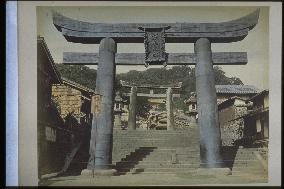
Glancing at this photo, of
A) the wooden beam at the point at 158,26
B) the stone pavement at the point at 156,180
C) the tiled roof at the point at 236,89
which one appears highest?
the wooden beam at the point at 158,26

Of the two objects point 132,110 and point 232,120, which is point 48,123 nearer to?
point 132,110

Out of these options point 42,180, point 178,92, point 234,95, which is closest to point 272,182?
point 234,95

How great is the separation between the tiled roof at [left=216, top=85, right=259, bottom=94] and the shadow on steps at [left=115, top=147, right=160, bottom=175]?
0.92 metres

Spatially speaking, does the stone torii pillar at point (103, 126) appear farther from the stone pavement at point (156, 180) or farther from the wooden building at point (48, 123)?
the wooden building at point (48, 123)

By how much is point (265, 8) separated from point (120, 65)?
1.59m

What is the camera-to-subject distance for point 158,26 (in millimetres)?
4113

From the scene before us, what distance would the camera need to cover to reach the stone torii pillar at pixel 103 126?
405 centimetres

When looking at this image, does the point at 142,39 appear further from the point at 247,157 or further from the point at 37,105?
the point at 247,157

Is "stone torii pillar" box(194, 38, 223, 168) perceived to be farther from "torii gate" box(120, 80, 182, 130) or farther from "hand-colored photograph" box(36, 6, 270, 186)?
"torii gate" box(120, 80, 182, 130)

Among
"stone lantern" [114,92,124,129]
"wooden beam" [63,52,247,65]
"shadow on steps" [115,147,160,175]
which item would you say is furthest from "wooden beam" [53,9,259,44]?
"shadow on steps" [115,147,160,175]

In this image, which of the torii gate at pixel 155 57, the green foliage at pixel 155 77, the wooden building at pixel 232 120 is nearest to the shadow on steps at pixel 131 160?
the torii gate at pixel 155 57

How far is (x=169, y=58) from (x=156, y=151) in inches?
38.8

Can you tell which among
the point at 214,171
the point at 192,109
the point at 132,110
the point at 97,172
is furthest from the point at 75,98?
the point at 214,171

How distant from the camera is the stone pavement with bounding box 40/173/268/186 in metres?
3.92
